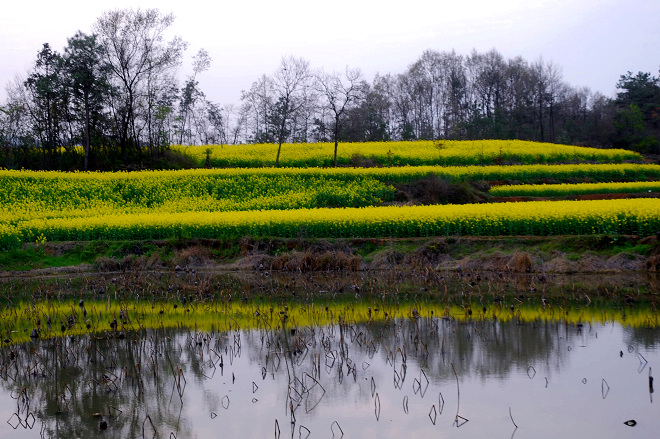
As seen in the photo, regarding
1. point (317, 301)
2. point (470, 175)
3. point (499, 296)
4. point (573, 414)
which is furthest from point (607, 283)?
point (470, 175)

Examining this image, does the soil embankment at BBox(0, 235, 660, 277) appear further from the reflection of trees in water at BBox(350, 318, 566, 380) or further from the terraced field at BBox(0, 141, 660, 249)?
the reflection of trees in water at BBox(350, 318, 566, 380)

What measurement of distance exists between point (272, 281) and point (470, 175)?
19.5 m

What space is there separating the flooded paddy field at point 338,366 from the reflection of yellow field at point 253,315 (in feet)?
0.15

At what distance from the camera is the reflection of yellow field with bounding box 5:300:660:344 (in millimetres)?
9000

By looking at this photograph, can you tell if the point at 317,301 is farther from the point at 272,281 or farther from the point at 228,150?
the point at 228,150

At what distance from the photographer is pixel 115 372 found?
6883mm

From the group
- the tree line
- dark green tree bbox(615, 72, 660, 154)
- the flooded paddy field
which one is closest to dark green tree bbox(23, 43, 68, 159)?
the tree line

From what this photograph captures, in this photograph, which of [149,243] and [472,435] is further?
[149,243]

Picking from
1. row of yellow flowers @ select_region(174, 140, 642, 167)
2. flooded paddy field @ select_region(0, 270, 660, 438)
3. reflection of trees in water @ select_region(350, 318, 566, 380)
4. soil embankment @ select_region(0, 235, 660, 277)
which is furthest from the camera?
row of yellow flowers @ select_region(174, 140, 642, 167)

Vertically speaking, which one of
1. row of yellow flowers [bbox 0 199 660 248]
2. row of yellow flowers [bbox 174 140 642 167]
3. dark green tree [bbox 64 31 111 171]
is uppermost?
dark green tree [bbox 64 31 111 171]

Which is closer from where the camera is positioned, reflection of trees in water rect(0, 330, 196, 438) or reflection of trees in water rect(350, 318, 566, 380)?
reflection of trees in water rect(0, 330, 196, 438)

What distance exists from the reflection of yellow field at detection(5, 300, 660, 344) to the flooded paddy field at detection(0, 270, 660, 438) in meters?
0.05

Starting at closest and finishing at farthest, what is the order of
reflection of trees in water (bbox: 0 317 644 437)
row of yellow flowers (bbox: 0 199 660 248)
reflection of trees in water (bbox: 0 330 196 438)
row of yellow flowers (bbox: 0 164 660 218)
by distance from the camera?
reflection of trees in water (bbox: 0 330 196 438) → reflection of trees in water (bbox: 0 317 644 437) → row of yellow flowers (bbox: 0 199 660 248) → row of yellow flowers (bbox: 0 164 660 218)

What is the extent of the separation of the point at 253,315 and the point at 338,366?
11.0 ft
